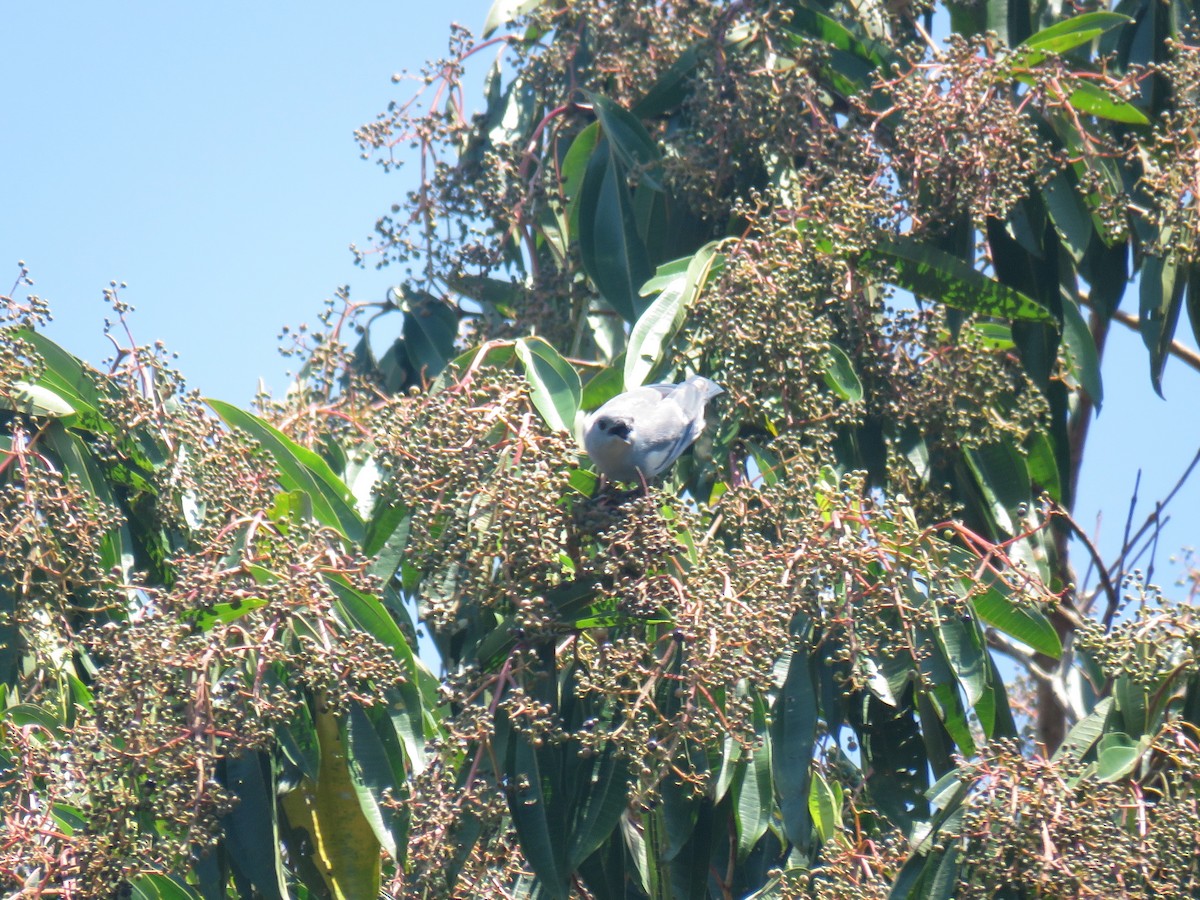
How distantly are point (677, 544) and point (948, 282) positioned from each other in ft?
3.91

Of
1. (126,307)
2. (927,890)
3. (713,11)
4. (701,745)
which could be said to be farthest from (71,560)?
(713,11)

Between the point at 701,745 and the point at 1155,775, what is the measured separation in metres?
0.80

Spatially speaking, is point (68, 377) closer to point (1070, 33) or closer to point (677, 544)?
point (677, 544)

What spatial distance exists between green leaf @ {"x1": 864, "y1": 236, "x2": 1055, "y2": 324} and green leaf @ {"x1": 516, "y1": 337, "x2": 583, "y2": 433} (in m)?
0.80

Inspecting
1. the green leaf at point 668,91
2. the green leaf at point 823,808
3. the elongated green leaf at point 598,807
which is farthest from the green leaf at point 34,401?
the green leaf at point 668,91

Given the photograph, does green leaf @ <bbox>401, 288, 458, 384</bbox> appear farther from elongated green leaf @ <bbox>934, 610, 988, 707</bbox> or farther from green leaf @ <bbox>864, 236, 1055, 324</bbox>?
elongated green leaf @ <bbox>934, 610, 988, 707</bbox>

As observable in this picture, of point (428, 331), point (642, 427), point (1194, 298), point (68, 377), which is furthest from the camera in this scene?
point (428, 331)

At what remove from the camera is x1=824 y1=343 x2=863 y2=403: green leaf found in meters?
3.05

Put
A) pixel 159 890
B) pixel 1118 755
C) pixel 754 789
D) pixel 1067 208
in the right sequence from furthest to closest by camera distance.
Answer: pixel 1067 208 → pixel 754 789 → pixel 159 890 → pixel 1118 755

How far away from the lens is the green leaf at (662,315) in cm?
304

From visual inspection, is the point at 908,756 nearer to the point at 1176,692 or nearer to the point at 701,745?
the point at 1176,692

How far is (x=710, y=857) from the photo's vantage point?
2836 mm

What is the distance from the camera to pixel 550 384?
116 inches

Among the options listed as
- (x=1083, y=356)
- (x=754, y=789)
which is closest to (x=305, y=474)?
(x=754, y=789)
